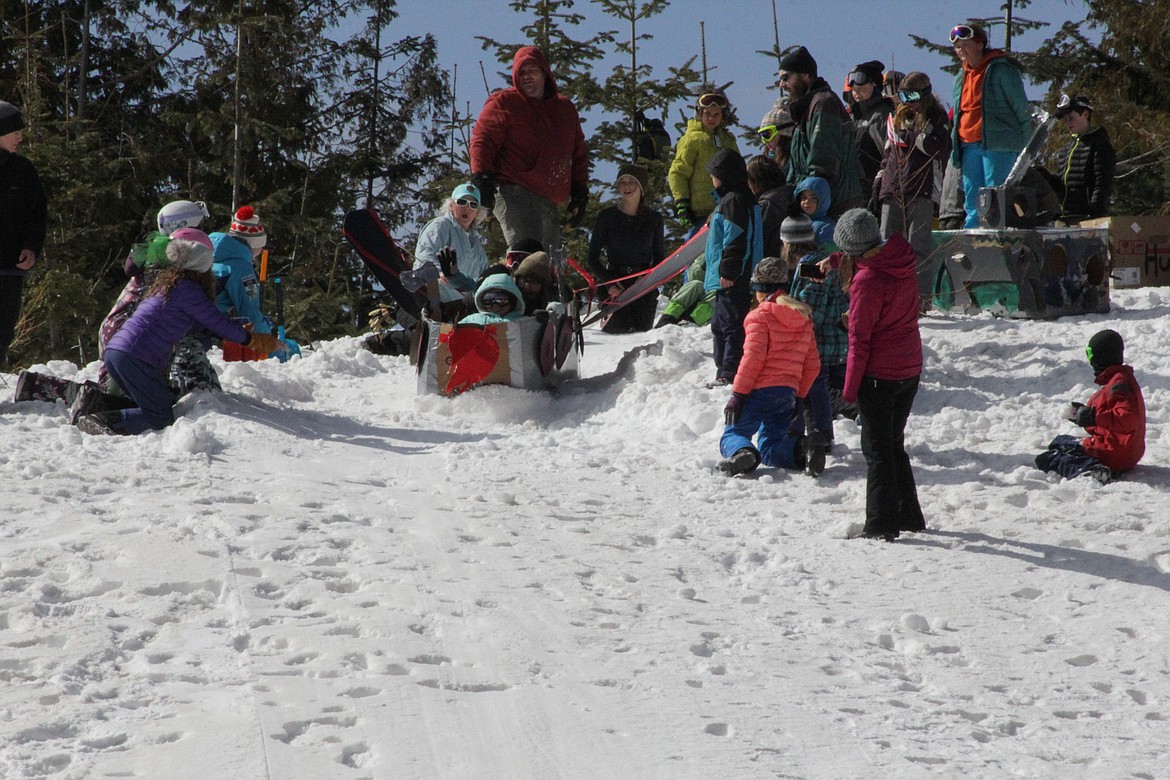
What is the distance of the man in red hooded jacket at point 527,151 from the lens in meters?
9.02

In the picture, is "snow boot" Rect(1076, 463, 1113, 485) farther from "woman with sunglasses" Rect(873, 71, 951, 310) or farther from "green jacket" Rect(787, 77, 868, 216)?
"woman with sunglasses" Rect(873, 71, 951, 310)

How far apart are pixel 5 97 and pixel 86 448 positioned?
1440 cm

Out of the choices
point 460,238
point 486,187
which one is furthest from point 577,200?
point 460,238

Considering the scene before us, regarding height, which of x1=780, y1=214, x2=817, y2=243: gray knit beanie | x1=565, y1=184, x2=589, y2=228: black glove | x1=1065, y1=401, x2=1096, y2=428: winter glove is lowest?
x1=1065, y1=401, x2=1096, y2=428: winter glove

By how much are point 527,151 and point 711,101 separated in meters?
2.34

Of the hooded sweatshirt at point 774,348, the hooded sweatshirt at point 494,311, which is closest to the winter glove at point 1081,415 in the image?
the hooded sweatshirt at point 774,348

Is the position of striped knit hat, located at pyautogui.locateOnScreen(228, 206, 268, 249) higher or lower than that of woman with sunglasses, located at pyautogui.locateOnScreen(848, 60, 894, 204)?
lower

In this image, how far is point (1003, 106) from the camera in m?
9.12

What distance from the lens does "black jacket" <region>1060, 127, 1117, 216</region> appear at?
10391mm

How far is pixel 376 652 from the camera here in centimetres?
352

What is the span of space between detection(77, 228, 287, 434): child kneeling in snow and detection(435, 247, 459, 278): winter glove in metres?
1.67

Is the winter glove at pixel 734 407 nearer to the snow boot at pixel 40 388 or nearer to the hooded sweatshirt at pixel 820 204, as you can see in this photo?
the hooded sweatshirt at pixel 820 204

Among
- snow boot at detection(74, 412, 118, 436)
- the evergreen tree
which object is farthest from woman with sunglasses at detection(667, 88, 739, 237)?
the evergreen tree

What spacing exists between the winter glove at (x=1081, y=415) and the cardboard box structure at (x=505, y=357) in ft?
12.0
